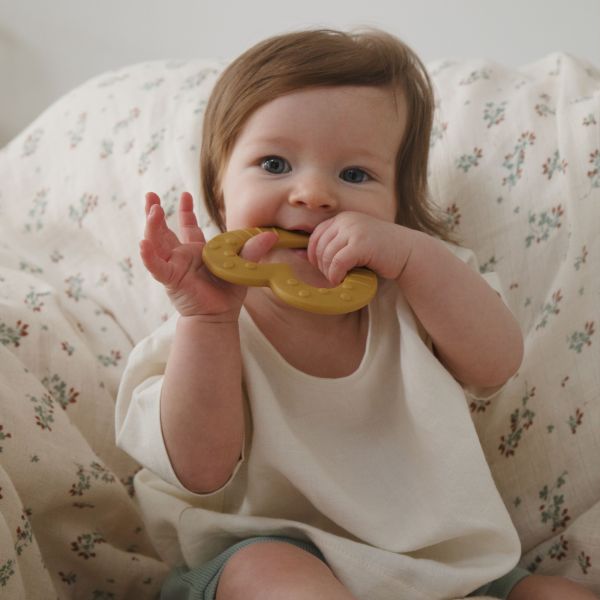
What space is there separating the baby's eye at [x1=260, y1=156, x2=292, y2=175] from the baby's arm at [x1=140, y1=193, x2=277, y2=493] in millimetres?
85

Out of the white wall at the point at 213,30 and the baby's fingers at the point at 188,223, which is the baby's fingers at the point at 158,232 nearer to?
the baby's fingers at the point at 188,223

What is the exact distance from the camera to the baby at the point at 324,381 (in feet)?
2.47

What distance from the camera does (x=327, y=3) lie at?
60.6 inches

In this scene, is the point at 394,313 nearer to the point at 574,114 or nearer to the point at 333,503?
the point at 333,503

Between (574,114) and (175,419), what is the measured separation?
2.02ft

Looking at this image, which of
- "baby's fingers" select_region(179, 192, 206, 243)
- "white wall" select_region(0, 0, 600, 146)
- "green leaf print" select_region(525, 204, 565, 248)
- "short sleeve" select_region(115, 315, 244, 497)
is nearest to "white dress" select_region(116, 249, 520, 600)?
"short sleeve" select_region(115, 315, 244, 497)

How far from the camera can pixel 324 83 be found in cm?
82

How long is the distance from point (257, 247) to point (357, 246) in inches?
3.5

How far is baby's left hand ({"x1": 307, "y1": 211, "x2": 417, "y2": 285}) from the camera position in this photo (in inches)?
29.8

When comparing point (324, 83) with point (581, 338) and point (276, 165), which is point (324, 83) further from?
point (581, 338)

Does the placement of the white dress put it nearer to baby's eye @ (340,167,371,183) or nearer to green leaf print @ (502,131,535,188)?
baby's eye @ (340,167,371,183)

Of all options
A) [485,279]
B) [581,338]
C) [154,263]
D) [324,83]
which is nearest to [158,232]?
[154,263]

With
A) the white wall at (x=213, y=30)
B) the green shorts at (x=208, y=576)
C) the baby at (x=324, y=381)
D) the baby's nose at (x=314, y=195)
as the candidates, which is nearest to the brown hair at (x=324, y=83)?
the baby at (x=324, y=381)

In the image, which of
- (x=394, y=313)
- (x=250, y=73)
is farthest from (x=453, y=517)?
(x=250, y=73)
